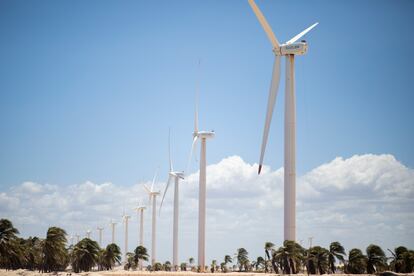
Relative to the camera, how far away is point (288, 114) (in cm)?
11856

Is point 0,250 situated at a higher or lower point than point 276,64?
lower

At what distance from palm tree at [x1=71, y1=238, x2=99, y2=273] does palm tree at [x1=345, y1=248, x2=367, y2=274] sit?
62.5 metres

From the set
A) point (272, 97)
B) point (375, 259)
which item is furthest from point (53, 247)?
point (375, 259)

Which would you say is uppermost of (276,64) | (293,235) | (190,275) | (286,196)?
(276,64)

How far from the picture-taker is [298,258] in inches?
4660

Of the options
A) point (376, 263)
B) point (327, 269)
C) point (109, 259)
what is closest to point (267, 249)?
point (327, 269)

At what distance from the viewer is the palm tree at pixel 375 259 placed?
129250mm

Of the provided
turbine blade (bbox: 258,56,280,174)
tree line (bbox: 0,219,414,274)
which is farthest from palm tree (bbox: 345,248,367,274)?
turbine blade (bbox: 258,56,280,174)

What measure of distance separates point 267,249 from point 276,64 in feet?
173

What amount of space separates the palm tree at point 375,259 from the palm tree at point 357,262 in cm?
118

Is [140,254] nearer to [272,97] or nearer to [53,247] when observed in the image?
[53,247]

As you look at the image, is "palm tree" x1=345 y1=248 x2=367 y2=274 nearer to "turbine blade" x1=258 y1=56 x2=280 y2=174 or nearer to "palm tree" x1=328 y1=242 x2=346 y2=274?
"palm tree" x1=328 y1=242 x2=346 y2=274

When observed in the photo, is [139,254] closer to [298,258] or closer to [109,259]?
[109,259]

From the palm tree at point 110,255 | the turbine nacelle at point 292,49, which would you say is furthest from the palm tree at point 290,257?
the palm tree at point 110,255
